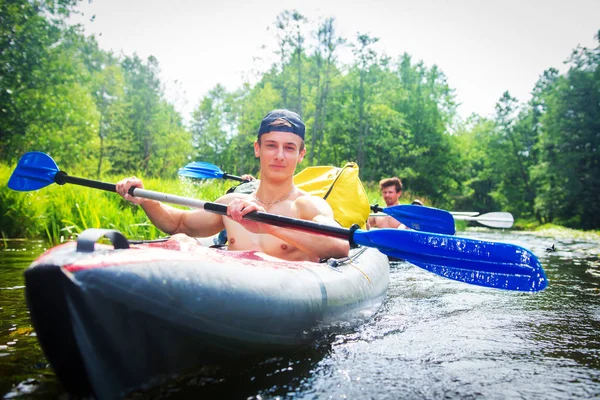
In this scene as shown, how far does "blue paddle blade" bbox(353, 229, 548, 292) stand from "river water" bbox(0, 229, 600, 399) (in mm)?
427

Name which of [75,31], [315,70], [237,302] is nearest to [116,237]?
[237,302]

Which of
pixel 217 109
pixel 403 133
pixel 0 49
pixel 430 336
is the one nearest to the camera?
pixel 430 336

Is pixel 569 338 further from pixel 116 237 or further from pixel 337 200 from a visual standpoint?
pixel 116 237

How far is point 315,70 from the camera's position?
22844mm

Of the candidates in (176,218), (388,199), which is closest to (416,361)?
(176,218)

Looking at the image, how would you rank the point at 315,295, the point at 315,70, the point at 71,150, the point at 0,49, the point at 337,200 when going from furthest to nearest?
the point at 315,70
the point at 71,150
the point at 0,49
the point at 337,200
the point at 315,295

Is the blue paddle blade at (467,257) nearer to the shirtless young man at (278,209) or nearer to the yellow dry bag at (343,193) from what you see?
the shirtless young man at (278,209)

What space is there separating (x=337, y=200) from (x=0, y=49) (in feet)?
52.0

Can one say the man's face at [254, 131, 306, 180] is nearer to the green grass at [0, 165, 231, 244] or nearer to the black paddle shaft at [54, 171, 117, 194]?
the black paddle shaft at [54, 171, 117, 194]

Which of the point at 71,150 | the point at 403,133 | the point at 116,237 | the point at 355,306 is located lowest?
the point at 355,306

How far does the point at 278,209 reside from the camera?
2.80 metres

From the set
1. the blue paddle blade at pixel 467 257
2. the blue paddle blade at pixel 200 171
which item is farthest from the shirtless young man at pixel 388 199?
the blue paddle blade at pixel 467 257

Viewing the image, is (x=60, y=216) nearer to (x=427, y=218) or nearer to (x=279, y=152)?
(x=279, y=152)

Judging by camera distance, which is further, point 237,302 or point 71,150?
point 71,150
